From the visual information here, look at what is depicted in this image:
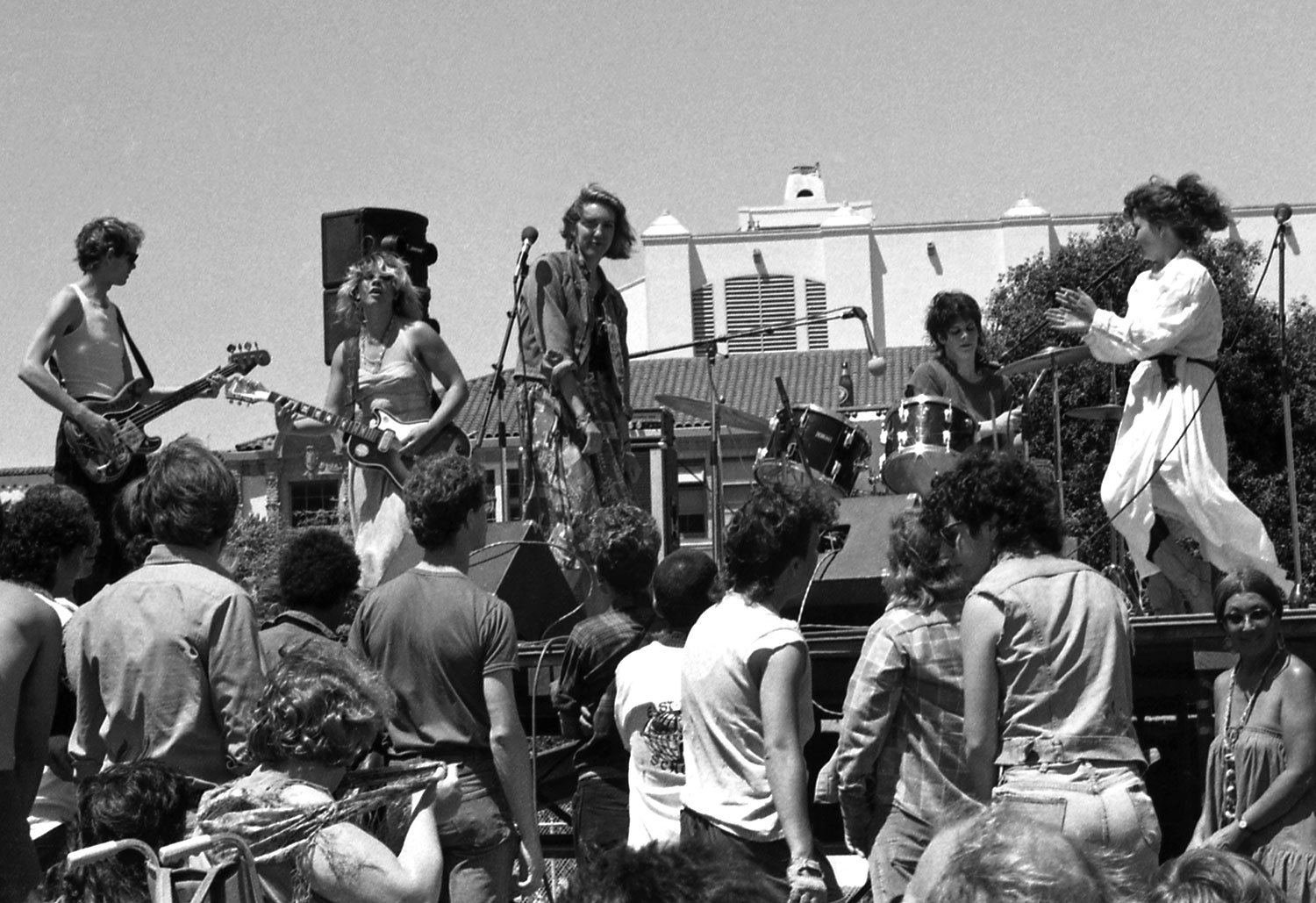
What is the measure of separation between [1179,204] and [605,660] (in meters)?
3.39

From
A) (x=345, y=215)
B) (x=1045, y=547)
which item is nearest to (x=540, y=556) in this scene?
(x=345, y=215)

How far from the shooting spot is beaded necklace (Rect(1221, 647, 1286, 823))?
5.55 m

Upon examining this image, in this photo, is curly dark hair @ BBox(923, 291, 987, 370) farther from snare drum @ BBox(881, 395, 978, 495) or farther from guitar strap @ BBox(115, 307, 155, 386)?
guitar strap @ BBox(115, 307, 155, 386)

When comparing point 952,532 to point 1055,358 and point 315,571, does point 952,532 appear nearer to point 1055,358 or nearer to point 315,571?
point 315,571

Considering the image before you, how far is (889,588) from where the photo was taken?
4719mm

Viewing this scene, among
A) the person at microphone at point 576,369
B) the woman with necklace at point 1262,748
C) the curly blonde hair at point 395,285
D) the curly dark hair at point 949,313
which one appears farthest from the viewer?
the curly dark hair at point 949,313

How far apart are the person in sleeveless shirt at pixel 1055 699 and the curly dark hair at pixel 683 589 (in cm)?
107

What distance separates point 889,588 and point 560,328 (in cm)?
334

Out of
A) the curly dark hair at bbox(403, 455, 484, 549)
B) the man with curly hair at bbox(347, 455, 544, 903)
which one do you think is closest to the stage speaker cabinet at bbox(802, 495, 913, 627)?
the curly dark hair at bbox(403, 455, 484, 549)

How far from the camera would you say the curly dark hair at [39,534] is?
5.29 metres

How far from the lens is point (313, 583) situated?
17.2ft

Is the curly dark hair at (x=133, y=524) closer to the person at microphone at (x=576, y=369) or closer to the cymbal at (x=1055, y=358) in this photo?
the person at microphone at (x=576, y=369)

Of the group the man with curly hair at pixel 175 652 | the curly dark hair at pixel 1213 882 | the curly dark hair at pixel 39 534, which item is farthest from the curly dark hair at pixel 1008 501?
the curly dark hair at pixel 39 534

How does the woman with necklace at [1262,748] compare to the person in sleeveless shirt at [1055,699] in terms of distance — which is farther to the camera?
the woman with necklace at [1262,748]
